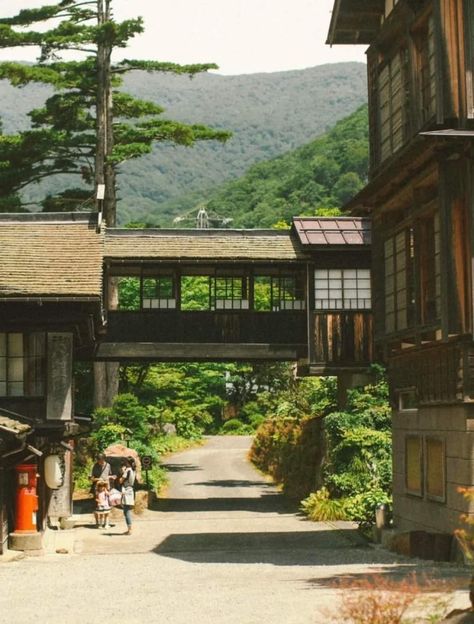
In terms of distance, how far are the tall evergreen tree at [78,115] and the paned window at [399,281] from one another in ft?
69.8

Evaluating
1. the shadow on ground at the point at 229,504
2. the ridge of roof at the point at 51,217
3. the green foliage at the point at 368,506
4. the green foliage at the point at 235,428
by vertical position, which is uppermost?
the ridge of roof at the point at 51,217

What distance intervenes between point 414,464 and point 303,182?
94.1 metres

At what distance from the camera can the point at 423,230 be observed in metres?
22.8

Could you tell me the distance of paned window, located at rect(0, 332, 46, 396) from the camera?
91.4 ft

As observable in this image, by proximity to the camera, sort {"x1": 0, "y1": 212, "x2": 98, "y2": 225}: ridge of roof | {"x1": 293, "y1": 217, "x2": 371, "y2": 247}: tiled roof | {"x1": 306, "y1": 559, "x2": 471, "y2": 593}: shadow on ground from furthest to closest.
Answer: {"x1": 293, "y1": 217, "x2": 371, "y2": 247}: tiled roof → {"x1": 0, "y1": 212, "x2": 98, "y2": 225}: ridge of roof → {"x1": 306, "y1": 559, "x2": 471, "y2": 593}: shadow on ground

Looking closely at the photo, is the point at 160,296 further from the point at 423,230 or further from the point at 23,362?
the point at 423,230

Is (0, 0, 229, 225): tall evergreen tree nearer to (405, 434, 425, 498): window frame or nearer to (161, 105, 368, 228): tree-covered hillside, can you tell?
(405, 434, 425, 498): window frame

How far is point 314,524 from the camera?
3073 cm

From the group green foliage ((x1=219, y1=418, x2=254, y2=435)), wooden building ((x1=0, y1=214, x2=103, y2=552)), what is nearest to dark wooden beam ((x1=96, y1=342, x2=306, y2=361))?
wooden building ((x1=0, y1=214, x2=103, y2=552))

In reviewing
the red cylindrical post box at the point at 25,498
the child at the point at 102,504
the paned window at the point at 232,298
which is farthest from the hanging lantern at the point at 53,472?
the paned window at the point at 232,298

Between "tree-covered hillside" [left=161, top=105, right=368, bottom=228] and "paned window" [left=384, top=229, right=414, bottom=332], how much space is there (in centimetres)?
7861

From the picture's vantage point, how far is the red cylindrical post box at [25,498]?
25.5 meters

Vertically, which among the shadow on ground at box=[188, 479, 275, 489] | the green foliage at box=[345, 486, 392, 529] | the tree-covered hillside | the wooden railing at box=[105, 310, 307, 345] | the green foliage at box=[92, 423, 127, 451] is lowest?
the shadow on ground at box=[188, 479, 275, 489]

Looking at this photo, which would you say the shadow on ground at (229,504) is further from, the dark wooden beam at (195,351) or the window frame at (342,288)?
the window frame at (342,288)
